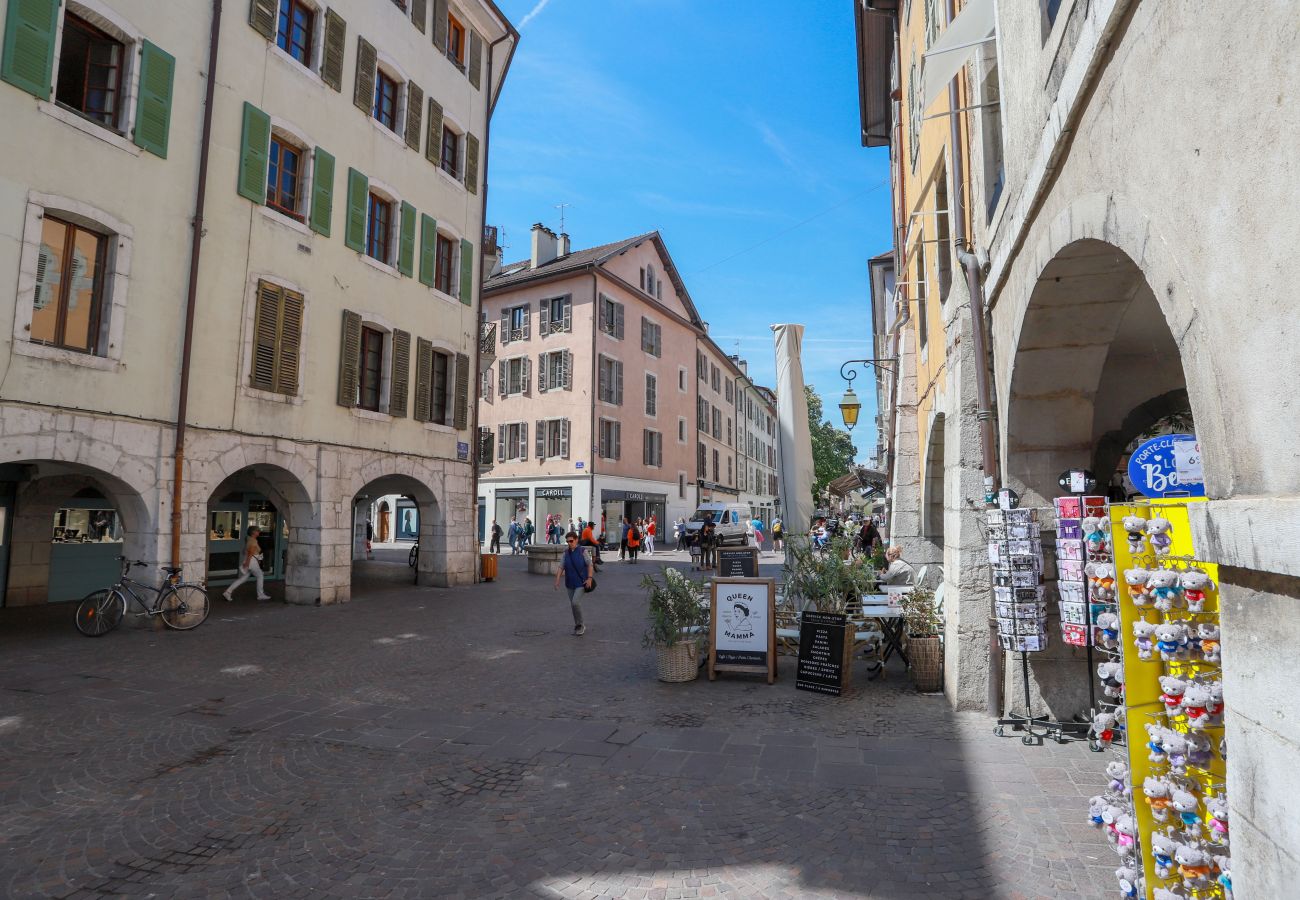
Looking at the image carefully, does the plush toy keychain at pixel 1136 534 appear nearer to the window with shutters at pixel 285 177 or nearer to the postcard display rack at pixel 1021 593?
the postcard display rack at pixel 1021 593

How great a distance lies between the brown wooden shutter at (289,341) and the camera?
13.5 metres

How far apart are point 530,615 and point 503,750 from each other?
764cm

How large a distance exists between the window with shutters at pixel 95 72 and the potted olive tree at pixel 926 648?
42.4 ft

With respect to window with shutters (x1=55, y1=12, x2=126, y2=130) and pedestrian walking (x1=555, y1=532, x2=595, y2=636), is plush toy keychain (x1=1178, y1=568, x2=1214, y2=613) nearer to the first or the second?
pedestrian walking (x1=555, y1=532, x2=595, y2=636)

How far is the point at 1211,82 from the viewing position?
245cm

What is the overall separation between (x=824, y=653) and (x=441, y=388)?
13.3 meters

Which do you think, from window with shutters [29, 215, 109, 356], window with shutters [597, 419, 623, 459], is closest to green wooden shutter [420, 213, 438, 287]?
window with shutters [29, 215, 109, 356]

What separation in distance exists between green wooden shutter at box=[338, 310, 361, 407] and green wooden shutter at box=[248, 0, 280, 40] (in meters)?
5.04

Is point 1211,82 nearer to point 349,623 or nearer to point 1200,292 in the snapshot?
point 1200,292

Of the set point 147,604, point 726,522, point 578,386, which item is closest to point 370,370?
point 147,604

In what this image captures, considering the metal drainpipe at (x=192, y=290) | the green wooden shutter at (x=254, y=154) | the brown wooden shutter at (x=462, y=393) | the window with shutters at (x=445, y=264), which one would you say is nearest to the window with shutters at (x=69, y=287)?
the metal drainpipe at (x=192, y=290)

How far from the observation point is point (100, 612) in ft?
34.5

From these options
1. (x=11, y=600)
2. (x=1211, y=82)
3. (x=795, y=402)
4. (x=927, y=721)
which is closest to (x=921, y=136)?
(x=795, y=402)

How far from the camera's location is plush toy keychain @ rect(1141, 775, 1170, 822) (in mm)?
3135
